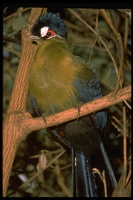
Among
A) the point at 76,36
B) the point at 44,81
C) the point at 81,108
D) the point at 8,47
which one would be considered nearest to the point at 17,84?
the point at 44,81

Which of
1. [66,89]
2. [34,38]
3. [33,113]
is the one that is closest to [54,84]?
[66,89]

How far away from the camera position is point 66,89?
160cm

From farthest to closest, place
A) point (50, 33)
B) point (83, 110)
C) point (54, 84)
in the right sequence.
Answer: point (50, 33) < point (54, 84) < point (83, 110)

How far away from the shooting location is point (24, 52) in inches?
64.1

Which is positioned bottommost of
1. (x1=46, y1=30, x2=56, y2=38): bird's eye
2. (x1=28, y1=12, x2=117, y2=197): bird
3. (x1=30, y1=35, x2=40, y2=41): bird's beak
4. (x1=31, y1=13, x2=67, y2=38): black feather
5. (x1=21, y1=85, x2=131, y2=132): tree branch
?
(x1=21, y1=85, x2=131, y2=132): tree branch

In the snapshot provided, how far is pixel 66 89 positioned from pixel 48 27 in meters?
0.28

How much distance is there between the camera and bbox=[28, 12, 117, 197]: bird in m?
1.60

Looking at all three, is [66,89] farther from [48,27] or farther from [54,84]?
[48,27]

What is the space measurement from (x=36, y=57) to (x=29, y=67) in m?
0.07

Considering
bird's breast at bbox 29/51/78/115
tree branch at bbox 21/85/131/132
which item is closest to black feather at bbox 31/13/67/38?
bird's breast at bbox 29/51/78/115

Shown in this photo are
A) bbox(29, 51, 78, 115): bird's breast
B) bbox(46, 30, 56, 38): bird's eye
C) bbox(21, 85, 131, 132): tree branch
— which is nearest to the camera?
bbox(21, 85, 131, 132): tree branch

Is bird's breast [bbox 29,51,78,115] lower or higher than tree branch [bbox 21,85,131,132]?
higher

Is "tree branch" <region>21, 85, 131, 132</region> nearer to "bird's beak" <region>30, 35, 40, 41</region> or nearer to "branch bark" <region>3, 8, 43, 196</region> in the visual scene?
"branch bark" <region>3, 8, 43, 196</region>

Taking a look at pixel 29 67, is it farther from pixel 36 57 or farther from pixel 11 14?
pixel 11 14
